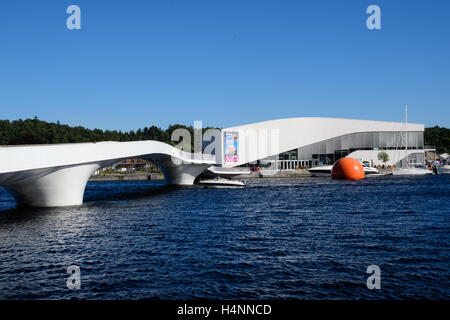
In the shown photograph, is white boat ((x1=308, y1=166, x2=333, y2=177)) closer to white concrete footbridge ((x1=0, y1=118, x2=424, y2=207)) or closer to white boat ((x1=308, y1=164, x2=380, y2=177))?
white boat ((x1=308, y1=164, x2=380, y2=177))

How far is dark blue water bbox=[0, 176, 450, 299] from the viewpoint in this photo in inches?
461

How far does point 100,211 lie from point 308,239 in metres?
17.5

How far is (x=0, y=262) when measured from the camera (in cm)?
1501

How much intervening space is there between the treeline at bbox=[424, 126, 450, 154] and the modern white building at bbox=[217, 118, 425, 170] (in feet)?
255

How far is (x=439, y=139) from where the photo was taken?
618ft

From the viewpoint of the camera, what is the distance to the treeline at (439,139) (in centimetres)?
18388

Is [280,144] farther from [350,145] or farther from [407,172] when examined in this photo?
[407,172]

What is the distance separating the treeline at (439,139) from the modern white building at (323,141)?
77.7 m

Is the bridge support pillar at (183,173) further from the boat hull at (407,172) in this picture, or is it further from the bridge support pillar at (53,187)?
the boat hull at (407,172)

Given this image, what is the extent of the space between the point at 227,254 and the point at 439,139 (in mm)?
197927
